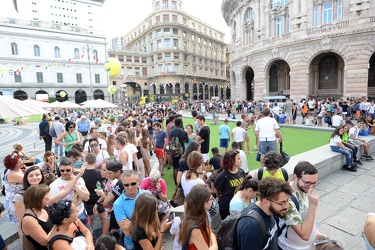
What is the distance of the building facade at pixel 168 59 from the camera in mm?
58438

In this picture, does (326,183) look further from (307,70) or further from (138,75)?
(138,75)

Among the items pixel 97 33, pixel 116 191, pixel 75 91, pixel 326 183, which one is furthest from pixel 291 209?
pixel 97 33

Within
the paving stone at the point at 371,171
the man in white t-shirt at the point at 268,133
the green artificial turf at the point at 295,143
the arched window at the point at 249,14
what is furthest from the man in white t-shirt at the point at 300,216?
the arched window at the point at 249,14

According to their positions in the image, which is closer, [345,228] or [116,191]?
[116,191]

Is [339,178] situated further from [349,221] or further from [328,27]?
[328,27]

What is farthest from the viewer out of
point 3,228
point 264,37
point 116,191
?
point 264,37

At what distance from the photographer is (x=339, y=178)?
6.69 meters

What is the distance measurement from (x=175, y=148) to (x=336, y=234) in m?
3.87

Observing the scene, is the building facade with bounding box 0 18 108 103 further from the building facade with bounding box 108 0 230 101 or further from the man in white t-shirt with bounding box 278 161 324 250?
the man in white t-shirt with bounding box 278 161 324 250

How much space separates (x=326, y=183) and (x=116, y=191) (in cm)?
583

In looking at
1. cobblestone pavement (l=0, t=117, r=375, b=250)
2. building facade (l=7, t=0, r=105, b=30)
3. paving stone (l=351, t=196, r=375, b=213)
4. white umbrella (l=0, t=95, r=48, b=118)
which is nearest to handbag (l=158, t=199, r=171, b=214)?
cobblestone pavement (l=0, t=117, r=375, b=250)

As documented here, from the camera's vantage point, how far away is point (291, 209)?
2.39m

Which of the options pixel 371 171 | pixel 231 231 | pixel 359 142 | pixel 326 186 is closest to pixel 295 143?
pixel 359 142

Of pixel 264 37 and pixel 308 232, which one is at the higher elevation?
pixel 264 37
